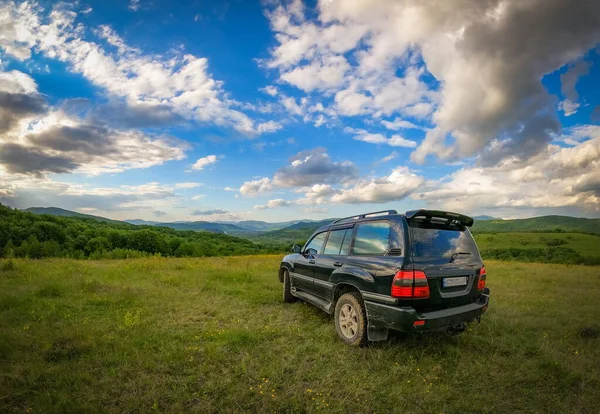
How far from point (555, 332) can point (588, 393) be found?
266cm

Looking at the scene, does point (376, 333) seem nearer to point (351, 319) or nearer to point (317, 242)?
point (351, 319)

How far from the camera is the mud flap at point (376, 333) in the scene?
4492 millimetres

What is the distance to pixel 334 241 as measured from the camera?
6.08 metres

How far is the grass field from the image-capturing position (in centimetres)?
347

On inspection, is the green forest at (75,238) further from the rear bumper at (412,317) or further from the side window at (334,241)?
the rear bumper at (412,317)

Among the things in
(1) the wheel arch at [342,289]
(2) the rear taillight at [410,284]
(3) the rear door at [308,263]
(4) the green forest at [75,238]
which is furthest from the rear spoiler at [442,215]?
(4) the green forest at [75,238]

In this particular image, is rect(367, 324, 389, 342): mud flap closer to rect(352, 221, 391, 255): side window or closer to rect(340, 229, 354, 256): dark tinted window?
rect(352, 221, 391, 255): side window

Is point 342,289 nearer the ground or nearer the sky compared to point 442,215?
nearer the ground

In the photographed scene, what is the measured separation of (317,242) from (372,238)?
2023mm

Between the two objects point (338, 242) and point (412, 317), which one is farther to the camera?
point (338, 242)

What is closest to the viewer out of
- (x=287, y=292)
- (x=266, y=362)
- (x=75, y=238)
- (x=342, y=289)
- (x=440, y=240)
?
(x=266, y=362)

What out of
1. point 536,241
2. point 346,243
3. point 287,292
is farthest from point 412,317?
point 536,241

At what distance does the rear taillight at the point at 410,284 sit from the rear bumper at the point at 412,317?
193 millimetres

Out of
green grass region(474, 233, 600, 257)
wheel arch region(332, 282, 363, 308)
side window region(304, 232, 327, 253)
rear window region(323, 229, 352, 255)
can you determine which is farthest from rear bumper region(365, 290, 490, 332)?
green grass region(474, 233, 600, 257)
